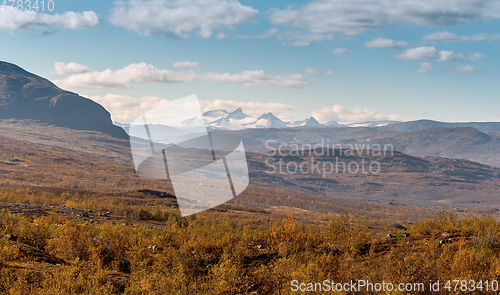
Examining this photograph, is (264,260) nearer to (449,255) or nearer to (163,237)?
(163,237)

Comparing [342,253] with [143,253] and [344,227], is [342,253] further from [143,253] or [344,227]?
[143,253]

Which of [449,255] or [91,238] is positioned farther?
[91,238]

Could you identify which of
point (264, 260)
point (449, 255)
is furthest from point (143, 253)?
point (449, 255)

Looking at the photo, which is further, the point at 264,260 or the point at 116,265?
the point at 264,260

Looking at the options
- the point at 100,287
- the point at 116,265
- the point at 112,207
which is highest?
the point at 100,287

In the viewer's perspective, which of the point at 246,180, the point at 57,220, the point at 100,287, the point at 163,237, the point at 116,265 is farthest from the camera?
the point at 57,220

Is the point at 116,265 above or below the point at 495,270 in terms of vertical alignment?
below

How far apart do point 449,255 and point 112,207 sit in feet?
206

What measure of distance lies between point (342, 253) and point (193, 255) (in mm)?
13759

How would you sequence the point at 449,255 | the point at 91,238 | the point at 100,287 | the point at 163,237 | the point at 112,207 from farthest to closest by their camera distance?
the point at 112,207 < the point at 163,237 < the point at 91,238 < the point at 449,255 < the point at 100,287

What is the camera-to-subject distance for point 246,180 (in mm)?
12164

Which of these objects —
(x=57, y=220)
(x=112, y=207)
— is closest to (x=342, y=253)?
(x=57, y=220)

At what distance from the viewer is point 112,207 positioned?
70062 mm

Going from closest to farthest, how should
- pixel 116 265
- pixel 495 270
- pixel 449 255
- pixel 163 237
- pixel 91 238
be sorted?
pixel 495 270
pixel 449 255
pixel 116 265
pixel 91 238
pixel 163 237
